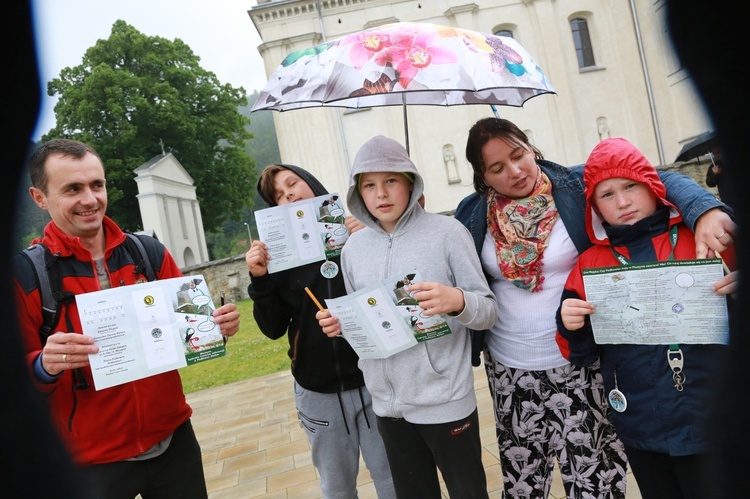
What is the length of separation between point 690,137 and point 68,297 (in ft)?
6.53

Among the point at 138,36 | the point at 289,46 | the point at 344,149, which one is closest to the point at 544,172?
the point at 344,149

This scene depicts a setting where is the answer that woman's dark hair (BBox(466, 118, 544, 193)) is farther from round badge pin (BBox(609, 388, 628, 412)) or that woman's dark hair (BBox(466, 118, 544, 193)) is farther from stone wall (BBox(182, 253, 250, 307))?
stone wall (BBox(182, 253, 250, 307))

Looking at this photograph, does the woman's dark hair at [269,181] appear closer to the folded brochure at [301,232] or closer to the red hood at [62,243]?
the folded brochure at [301,232]

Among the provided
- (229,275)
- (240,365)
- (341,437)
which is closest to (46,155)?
(341,437)

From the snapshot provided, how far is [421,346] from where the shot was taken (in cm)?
207

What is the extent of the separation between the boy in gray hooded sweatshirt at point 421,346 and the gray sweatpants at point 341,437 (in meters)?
0.25

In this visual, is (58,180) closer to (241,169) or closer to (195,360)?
(195,360)

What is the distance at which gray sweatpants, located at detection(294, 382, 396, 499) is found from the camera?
7.91ft

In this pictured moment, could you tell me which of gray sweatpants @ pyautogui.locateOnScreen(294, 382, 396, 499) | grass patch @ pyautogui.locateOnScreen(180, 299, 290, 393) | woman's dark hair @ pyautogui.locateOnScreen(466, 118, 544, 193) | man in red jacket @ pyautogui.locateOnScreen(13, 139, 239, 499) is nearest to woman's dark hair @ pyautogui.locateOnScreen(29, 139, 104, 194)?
man in red jacket @ pyautogui.locateOnScreen(13, 139, 239, 499)

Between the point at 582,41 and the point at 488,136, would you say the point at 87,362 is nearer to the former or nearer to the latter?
the point at 488,136

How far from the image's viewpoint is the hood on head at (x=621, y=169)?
179 cm

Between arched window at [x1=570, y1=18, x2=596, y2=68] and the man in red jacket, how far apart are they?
25.1 m

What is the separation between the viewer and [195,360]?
1.93 metres

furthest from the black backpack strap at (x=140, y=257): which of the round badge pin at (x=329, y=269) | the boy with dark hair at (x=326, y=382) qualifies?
the round badge pin at (x=329, y=269)
